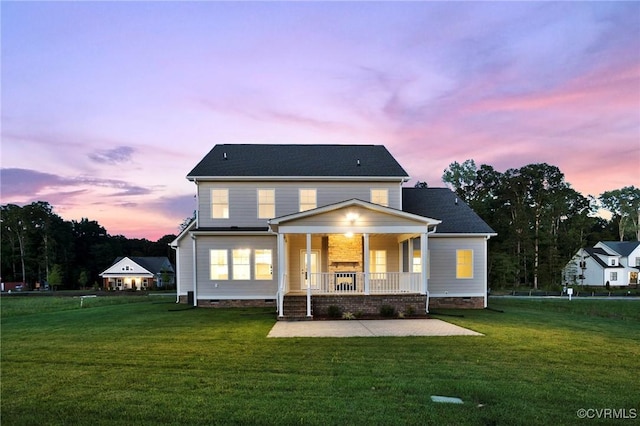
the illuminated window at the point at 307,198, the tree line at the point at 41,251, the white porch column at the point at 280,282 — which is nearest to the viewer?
the white porch column at the point at 280,282

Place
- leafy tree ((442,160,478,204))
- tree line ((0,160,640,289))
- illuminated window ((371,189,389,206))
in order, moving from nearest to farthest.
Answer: illuminated window ((371,189,389,206)) < tree line ((0,160,640,289)) < leafy tree ((442,160,478,204))

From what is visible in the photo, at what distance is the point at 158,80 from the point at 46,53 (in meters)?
4.48

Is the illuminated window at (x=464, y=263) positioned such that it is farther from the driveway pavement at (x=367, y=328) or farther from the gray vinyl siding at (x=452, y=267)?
the driveway pavement at (x=367, y=328)

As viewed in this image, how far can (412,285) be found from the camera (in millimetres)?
14961

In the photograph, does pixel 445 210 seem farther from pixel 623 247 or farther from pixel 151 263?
pixel 151 263

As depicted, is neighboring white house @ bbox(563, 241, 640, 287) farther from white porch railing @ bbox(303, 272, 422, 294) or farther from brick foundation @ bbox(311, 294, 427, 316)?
brick foundation @ bbox(311, 294, 427, 316)

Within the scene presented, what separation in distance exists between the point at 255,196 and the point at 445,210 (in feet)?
31.6

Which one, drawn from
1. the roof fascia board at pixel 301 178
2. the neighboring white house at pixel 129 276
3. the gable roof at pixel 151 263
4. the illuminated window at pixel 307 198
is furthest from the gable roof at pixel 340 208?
the gable roof at pixel 151 263

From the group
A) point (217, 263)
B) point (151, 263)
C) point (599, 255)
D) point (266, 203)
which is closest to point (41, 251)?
point (151, 263)

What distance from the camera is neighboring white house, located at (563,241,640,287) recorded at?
46.9m

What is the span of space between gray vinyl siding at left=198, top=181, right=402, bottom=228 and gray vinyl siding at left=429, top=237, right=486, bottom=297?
2.85m

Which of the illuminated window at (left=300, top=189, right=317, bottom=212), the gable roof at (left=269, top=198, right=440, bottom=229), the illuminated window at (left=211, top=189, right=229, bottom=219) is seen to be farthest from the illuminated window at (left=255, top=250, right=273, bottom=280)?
the gable roof at (left=269, top=198, right=440, bottom=229)

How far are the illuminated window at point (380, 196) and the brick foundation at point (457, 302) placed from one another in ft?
16.7

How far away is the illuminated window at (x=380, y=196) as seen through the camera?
18.6 meters
